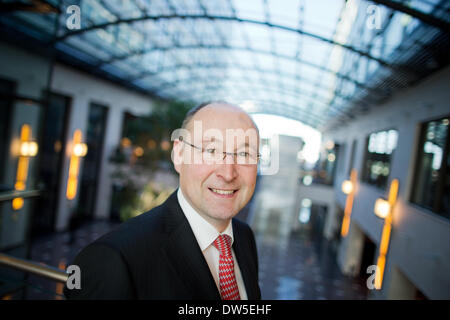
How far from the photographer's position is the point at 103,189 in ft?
49.6

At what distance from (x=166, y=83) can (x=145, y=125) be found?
4369 mm

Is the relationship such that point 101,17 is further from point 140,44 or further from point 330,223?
point 330,223

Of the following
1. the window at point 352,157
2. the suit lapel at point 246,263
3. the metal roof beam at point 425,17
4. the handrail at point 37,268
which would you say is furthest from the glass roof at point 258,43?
the handrail at point 37,268

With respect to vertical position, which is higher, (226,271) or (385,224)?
(226,271)

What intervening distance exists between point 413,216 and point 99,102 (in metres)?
12.9

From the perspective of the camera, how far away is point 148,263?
1.06 metres

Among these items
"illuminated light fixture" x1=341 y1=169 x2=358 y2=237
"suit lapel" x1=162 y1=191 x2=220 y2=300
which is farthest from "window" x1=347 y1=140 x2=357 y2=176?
"suit lapel" x1=162 y1=191 x2=220 y2=300

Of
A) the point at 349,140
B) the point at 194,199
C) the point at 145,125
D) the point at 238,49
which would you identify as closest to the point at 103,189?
the point at 145,125

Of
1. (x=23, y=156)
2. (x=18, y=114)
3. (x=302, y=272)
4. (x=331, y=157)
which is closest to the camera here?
(x=23, y=156)

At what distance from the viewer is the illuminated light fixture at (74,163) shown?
42.5ft

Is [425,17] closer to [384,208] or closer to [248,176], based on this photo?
[384,208]

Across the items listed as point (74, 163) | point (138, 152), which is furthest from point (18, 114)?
point (138, 152)

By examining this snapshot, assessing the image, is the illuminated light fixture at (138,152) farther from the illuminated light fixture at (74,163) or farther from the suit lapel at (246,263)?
the suit lapel at (246,263)

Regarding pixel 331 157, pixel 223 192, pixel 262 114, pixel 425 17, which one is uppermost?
pixel 425 17
